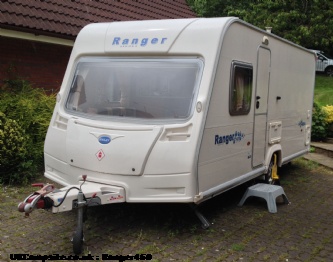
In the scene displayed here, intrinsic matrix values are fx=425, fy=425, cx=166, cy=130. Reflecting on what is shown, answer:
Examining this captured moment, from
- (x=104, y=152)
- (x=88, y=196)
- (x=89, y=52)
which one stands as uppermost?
(x=89, y=52)

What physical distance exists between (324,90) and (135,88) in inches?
591

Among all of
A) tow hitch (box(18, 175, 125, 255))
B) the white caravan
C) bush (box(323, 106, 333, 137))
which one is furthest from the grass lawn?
tow hitch (box(18, 175, 125, 255))

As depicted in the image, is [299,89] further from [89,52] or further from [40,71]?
[40,71]

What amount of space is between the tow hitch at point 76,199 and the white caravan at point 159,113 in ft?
0.05

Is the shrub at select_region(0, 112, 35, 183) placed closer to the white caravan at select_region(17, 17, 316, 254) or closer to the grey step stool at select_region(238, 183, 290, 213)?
the white caravan at select_region(17, 17, 316, 254)

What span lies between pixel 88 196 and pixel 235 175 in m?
2.05

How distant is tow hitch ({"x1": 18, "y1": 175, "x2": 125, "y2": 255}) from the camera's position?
4100 mm

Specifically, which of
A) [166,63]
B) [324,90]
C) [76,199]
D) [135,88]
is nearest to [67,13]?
[135,88]

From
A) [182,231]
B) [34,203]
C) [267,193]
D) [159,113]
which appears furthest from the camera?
[267,193]

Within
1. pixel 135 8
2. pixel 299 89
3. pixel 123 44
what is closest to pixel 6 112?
pixel 123 44

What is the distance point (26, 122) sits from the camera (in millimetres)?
7434

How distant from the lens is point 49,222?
206 inches

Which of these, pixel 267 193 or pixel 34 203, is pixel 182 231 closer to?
pixel 267 193

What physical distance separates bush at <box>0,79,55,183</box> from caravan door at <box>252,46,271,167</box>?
3.58 metres
